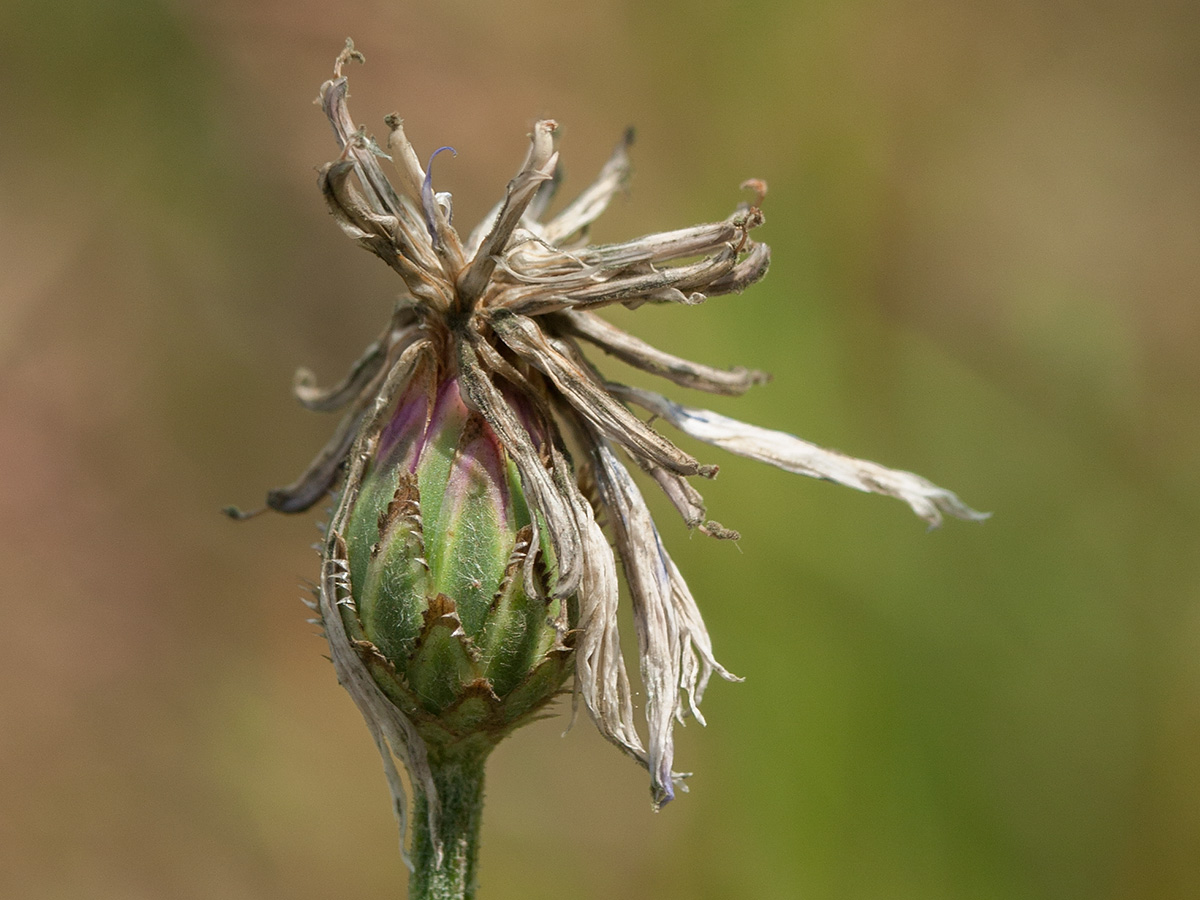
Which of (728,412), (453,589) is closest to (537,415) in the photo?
(453,589)

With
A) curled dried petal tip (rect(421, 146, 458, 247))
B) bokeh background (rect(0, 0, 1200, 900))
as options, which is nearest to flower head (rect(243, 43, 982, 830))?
curled dried petal tip (rect(421, 146, 458, 247))

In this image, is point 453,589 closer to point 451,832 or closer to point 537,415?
point 537,415

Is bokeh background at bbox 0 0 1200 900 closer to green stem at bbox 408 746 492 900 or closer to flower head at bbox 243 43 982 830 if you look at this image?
green stem at bbox 408 746 492 900

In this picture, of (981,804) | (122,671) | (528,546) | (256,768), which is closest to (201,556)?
(122,671)

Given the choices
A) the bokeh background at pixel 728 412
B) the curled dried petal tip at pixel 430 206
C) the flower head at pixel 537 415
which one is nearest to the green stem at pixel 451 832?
the flower head at pixel 537 415

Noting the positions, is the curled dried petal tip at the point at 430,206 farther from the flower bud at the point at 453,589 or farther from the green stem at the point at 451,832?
the green stem at the point at 451,832

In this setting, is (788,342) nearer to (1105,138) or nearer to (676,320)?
(676,320)
